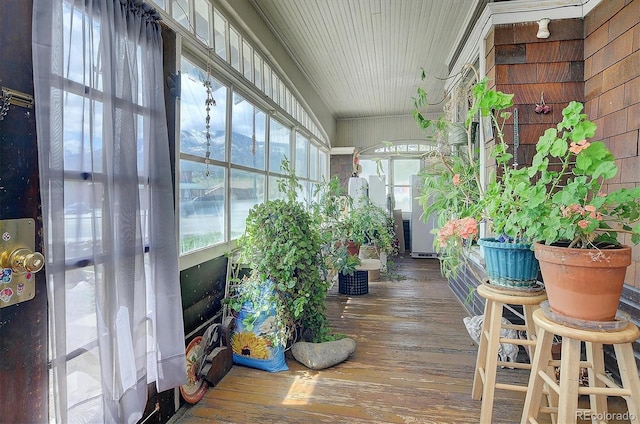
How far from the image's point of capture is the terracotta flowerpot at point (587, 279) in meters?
1.18

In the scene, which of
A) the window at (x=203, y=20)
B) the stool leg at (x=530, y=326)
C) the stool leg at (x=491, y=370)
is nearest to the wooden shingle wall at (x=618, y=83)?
the stool leg at (x=530, y=326)

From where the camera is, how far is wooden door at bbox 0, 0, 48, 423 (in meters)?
1.00

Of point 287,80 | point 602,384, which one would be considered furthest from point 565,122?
point 287,80

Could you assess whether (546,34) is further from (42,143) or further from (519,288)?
(42,143)

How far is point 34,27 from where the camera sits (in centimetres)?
104

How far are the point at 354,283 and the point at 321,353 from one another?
1731 millimetres

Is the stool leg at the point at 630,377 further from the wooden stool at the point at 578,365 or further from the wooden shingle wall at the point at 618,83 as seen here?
the wooden shingle wall at the point at 618,83

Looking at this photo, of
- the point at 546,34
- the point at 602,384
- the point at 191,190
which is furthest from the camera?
the point at 546,34

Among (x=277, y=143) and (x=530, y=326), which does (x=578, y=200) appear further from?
(x=277, y=143)

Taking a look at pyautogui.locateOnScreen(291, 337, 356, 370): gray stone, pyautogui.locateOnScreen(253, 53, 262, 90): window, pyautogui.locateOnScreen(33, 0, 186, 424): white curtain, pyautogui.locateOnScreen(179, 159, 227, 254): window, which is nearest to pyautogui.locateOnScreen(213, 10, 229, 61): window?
pyautogui.locateOnScreen(253, 53, 262, 90): window

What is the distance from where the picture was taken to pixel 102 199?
1.25 meters

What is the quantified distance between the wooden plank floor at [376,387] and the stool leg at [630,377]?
2.33ft

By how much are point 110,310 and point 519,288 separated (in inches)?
66.4

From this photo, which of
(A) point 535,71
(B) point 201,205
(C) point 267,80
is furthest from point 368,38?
(B) point 201,205
